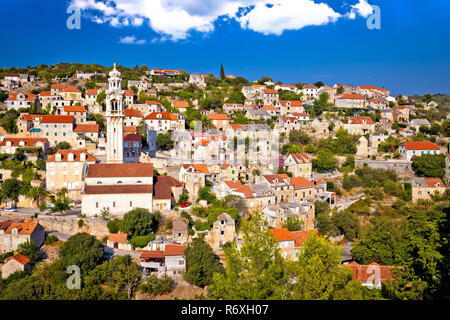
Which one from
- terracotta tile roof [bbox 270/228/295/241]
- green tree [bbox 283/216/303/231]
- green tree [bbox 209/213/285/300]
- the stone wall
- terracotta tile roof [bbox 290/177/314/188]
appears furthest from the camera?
terracotta tile roof [bbox 290/177/314/188]

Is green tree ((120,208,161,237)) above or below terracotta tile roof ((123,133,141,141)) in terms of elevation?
below

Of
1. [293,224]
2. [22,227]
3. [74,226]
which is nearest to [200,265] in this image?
[293,224]

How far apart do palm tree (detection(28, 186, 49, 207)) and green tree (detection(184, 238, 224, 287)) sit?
16828 millimetres

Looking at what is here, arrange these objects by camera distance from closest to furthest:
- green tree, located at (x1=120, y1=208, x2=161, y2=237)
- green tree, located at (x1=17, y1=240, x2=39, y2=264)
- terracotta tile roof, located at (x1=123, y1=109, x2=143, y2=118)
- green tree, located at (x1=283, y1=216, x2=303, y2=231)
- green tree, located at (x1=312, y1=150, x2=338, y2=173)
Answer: green tree, located at (x1=17, y1=240, x2=39, y2=264), green tree, located at (x1=120, y1=208, x2=161, y2=237), green tree, located at (x1=283, y1=216, x2=303, y2=231), green tree, located at (x1=312, y1=150, x2=338, y2=173), terracotta tile roof, located at (x1=123, y1=109, x2=143, y2=118)

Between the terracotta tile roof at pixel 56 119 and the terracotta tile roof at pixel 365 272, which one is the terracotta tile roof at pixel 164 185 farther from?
the terracotta tile roof at pixel 56 119

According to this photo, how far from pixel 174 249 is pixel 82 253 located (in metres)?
6.76

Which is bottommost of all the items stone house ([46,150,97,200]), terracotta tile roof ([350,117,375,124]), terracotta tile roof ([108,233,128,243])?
terracotta tile roof ([108,233,128,243])

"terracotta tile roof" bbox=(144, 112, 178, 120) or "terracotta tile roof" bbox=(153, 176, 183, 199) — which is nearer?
"terracotta tile roof" bbox=(153, 176, 183, 199)

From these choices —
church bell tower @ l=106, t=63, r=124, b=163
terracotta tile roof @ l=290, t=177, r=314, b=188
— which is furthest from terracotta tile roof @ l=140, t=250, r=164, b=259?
terracotta tile roof @ l=290, t=177, r=314, b=188

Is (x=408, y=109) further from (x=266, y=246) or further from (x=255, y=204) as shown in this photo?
(x=266, y=246)

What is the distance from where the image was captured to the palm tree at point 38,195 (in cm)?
3431

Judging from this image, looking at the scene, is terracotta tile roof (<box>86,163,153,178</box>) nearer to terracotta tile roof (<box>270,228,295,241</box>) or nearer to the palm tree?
the palm tree

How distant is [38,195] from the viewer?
113 feet

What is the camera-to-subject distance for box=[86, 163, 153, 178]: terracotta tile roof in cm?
3333
